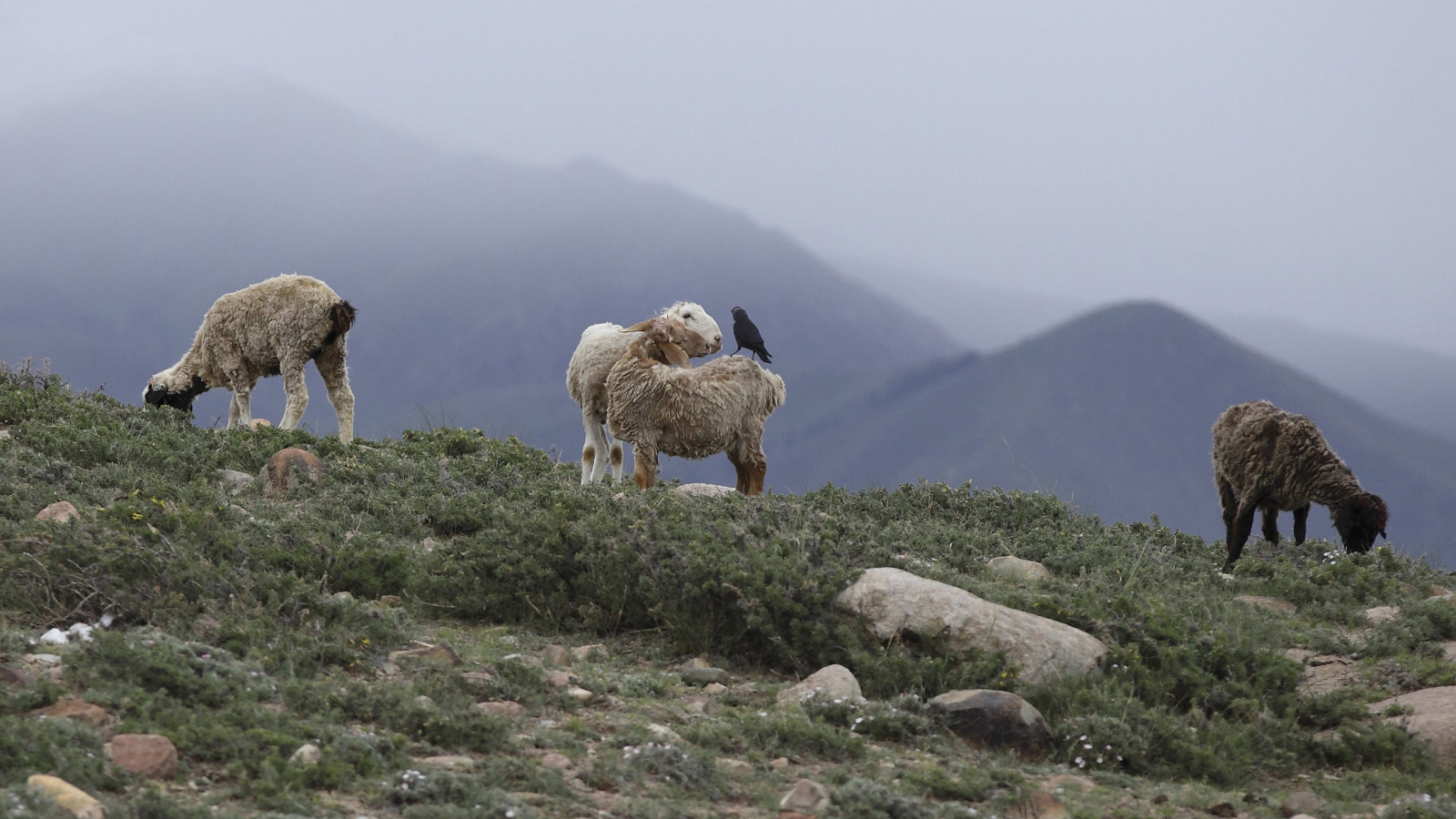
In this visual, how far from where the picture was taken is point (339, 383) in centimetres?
1435

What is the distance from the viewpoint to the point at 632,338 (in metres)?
11.0

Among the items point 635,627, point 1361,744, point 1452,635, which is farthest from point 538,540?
point 1452,635

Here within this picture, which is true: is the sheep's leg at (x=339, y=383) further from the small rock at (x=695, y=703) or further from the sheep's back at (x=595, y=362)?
the small rock at (x=695, y=703)

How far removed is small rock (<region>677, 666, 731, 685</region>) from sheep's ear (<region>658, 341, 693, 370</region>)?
490 centimetres

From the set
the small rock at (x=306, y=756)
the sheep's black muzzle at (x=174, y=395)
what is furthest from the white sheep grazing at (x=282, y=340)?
the small rock at (x=306, y=756)

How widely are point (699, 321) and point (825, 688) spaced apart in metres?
6.22

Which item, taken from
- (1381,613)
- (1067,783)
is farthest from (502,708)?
(1381,613)

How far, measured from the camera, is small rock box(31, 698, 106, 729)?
15.0ft

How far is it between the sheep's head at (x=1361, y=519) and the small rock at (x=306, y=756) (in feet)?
33.1

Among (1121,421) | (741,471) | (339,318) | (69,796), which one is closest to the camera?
(69,796)

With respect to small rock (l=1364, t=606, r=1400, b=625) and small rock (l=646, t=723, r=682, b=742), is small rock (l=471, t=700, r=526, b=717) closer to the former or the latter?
small rock (l=646, t=723, r=682, b=742)

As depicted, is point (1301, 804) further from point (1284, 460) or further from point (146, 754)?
point (1284, 460)

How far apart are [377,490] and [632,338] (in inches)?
107

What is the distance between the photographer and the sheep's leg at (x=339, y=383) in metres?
14.0
